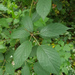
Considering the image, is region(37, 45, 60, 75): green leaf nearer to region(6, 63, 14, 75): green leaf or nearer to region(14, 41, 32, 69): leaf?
region(14, 41, 32, 69): leaf

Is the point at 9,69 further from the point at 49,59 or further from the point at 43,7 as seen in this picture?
the point at 43,7

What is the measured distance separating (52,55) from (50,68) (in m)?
0.08

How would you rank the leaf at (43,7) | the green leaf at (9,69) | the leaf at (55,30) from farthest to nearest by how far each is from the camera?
the green leaf at (9,69) → the leaf at (55,30) → the leaf at (43,7)

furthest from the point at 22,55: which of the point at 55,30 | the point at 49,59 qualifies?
the point at 55,30

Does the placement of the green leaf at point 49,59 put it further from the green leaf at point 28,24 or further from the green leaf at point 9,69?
the green leaf at point 9,69

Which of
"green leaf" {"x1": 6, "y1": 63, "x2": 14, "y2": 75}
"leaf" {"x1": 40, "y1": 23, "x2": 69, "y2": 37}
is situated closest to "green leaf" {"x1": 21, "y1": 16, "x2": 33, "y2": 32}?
"leaf" {"x1": 40, "y1": 23, "x2": 69, "y2": 37}

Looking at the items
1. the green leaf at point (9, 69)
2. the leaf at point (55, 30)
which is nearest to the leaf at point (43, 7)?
the leaf at point (55, 30)

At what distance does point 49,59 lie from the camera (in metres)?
0.50

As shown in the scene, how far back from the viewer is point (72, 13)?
2660mm

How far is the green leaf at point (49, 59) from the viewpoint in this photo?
0.48 m

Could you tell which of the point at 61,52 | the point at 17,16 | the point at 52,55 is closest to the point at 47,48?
the point at 52,55

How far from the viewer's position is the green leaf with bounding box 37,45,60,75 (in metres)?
0.48

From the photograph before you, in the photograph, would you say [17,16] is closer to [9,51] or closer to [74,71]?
[9,51]

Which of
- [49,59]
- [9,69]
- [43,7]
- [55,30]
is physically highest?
[43,7]
